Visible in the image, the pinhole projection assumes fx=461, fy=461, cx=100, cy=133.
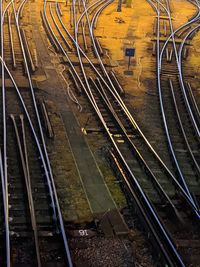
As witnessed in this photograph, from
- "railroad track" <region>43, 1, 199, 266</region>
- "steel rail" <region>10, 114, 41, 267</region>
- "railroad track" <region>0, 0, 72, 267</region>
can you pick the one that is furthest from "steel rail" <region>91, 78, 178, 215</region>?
"steel rail" <region>10, 114, 41, 267</region>

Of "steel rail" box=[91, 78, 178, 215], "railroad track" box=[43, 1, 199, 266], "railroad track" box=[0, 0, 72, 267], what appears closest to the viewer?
"railroad track" box=[0, 0, 72, 267]

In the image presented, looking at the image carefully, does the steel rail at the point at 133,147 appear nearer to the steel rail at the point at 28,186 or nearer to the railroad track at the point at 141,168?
the railroad track at the point at 141,168

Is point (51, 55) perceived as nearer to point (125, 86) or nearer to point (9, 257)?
point (125, 86)

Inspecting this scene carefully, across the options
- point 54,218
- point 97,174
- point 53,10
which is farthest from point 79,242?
point 53,10

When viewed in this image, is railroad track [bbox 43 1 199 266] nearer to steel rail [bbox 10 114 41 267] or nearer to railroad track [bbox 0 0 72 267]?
railroad track [bbox 0 0 72 267]

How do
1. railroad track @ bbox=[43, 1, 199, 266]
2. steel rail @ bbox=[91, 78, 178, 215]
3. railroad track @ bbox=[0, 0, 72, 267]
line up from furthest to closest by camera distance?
steel rail @ bbox=[91, 78, 178, 215] → railroad track @ bbox=[43, 1, 199, 266] → railroad track @ bbox=[0, 0, 72, 267]

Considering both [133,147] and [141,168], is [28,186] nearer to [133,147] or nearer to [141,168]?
[141,168]
